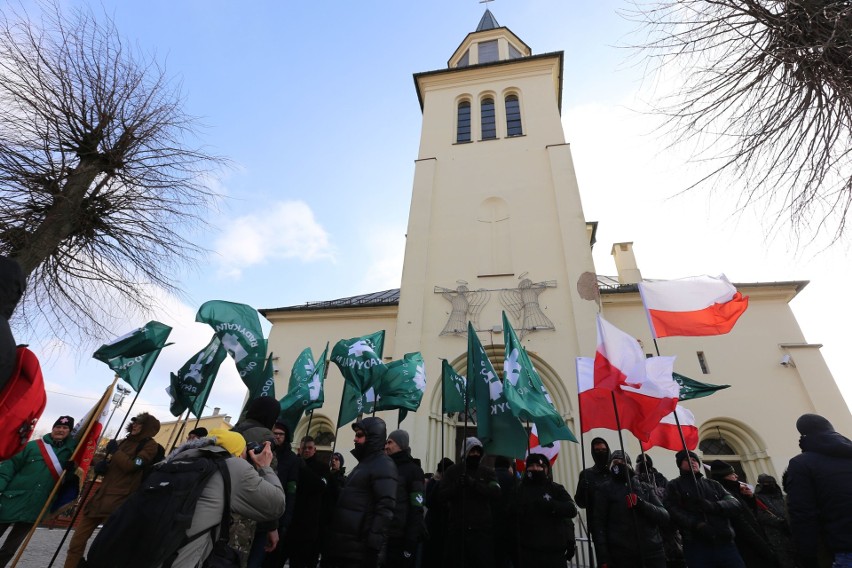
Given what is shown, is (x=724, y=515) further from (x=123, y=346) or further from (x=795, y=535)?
(x=123, y=346)

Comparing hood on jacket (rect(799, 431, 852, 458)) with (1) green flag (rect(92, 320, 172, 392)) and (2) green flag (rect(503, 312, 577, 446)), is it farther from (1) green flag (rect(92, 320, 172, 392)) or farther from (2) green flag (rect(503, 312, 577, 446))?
(1) green flag (rect(92, 320, 172, 392))

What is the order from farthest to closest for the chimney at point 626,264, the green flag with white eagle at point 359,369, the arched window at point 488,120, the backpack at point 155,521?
the arched window at point 488,120 < the chimney at point 626,264 < the green flag with white eagle at point 359,369 < the backpack at point 155,521

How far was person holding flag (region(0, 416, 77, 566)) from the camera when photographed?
169 inches

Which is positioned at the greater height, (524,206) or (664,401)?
(524,206)

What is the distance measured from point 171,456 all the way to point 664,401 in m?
4.82

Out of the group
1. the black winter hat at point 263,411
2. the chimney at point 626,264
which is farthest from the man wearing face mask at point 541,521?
the chimney at point 626,264

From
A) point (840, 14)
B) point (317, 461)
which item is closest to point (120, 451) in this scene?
point (317, 461)

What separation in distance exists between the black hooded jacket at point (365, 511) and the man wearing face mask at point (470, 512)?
3.35ft

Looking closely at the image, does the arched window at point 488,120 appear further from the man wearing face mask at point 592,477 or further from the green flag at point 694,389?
the man wearing face mask at point 592,477

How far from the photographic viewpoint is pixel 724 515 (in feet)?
12.7

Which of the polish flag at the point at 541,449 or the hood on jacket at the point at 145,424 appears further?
the polish flag at the point at 541,449

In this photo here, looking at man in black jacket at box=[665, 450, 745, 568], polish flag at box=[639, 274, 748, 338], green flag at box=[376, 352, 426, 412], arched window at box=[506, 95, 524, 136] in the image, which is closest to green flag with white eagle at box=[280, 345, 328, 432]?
green flag at box=[376, 352, 426, 412]

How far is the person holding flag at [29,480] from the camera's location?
4281 mm

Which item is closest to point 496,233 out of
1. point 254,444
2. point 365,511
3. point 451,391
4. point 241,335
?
point 451,391
